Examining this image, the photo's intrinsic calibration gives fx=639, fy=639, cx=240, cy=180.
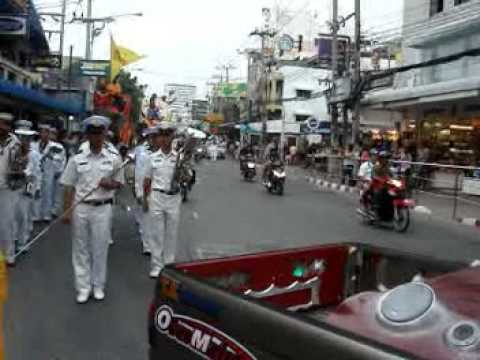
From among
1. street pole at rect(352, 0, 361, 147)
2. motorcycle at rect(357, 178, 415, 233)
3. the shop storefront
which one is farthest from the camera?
street pole at rect(352, 0, 361, 147)

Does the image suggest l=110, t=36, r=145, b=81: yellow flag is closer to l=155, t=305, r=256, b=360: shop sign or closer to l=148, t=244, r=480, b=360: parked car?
l=148, t=244, r=480, b=360: parked car

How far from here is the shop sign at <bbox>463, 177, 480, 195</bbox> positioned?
14149mm

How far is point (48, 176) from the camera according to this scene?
11266mm

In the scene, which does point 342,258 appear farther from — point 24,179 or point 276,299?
point 24,179

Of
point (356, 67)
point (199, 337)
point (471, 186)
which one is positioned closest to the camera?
point (199, 337)

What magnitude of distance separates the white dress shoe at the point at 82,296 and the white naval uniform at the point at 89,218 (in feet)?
0.08

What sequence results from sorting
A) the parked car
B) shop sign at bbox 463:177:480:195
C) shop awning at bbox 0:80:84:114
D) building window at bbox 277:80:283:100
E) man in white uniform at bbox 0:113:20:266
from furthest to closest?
building window at bbox 277:80:283:100 < shop awning at bbox 0:80:84:114 < shop sign at bbox 463:177:480:195 < man in white uniform at bbox 0:113:20:266 < the parked car

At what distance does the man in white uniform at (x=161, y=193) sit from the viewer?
695cm

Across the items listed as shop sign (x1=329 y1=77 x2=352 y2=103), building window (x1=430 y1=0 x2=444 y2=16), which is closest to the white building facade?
shop sign (x1=329 y1=77 x2=352 y2=103)

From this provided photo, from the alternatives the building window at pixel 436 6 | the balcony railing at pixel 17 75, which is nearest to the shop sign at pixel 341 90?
the building window at pixel 436 6

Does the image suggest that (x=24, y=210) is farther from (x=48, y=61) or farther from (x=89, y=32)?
(x=89, y=32)

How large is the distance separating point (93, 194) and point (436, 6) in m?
21.9

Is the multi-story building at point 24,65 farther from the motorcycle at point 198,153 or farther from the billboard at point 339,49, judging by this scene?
the billboard at point 339,49

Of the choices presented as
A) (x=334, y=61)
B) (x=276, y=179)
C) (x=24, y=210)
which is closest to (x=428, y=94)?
(x=276, y=179)
